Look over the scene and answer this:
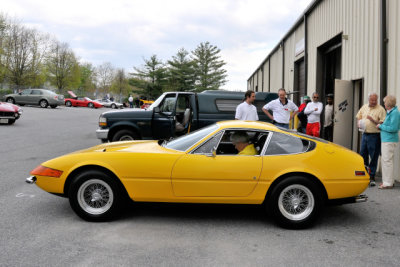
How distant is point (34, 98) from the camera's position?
3055 cm

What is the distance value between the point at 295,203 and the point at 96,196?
94.2 inches

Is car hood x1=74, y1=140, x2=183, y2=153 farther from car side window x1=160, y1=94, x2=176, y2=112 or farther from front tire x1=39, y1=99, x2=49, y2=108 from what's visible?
front tire x1=39, y1=99, x2=49, y2=108

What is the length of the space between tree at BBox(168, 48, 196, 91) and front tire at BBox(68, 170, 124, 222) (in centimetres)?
5796

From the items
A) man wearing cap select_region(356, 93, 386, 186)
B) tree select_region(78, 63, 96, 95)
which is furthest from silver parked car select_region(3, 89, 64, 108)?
tree select_region(78, 63, 96, 95)

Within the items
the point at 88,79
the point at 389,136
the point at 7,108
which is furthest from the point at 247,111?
the point at 88,79

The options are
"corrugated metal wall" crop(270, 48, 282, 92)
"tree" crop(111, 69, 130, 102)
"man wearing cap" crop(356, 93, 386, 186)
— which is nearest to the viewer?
"man wearing cap" crop(356, 93, 386, 186)

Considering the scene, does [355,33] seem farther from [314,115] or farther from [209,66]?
[209,66]

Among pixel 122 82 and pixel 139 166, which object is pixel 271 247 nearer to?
pixel 139 166

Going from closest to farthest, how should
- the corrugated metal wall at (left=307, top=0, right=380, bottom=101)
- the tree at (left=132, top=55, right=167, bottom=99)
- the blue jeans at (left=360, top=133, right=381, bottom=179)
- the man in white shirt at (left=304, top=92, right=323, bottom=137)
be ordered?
the blue jeans at (left=360, top=133, right=381, bottom=179) < the corrugated metal wall at (left=307, top=0, right=380, bottom=101) < the man in white shirt at (left=304, top=92, right=323, bottom=137) < the tree at (left=132, top=55, right=167, bottom=99)

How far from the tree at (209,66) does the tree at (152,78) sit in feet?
32.9

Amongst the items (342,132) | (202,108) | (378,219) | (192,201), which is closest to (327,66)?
(342,132)

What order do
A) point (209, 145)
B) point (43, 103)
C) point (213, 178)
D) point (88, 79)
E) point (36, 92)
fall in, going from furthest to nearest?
point (88, 79)
point (43, 103)
point (36, 92)
point (209, 145)
point (213, 178)

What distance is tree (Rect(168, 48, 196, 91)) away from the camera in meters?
62.7

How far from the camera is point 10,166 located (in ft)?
24.5
